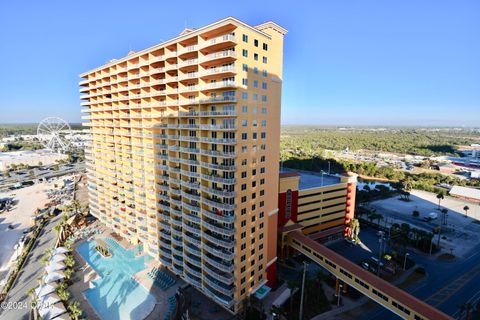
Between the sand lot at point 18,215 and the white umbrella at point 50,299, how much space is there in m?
26.2

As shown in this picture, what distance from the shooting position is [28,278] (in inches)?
1971

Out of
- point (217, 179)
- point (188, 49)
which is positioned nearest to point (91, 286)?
point (217, 179)

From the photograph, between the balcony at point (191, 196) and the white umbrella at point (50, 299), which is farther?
the balcony at point (191, 196)

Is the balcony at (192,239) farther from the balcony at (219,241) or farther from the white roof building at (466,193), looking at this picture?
the white roof building at (466,193)

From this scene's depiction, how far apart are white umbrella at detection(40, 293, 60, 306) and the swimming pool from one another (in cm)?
459

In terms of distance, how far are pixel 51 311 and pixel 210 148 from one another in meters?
34.7

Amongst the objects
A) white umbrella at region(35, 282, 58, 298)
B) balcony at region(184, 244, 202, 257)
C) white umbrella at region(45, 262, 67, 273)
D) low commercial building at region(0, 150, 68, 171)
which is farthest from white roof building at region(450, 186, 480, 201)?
low commercial building at region(0, 150, 68, 171)

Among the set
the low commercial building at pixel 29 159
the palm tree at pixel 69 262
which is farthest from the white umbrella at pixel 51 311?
the low commercial building at pixel 29 159

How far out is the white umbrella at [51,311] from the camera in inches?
1459

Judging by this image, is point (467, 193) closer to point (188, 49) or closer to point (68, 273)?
point (188, 49)

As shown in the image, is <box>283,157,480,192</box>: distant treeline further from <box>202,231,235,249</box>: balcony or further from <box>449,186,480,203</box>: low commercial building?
<box>202,231,235,249</box>: balcony

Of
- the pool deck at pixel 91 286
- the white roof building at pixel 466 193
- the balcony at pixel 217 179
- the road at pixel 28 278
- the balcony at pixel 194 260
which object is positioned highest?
the balcony at pixel 217 179

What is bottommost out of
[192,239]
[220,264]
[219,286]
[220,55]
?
[219,286]

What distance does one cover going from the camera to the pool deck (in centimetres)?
3972
